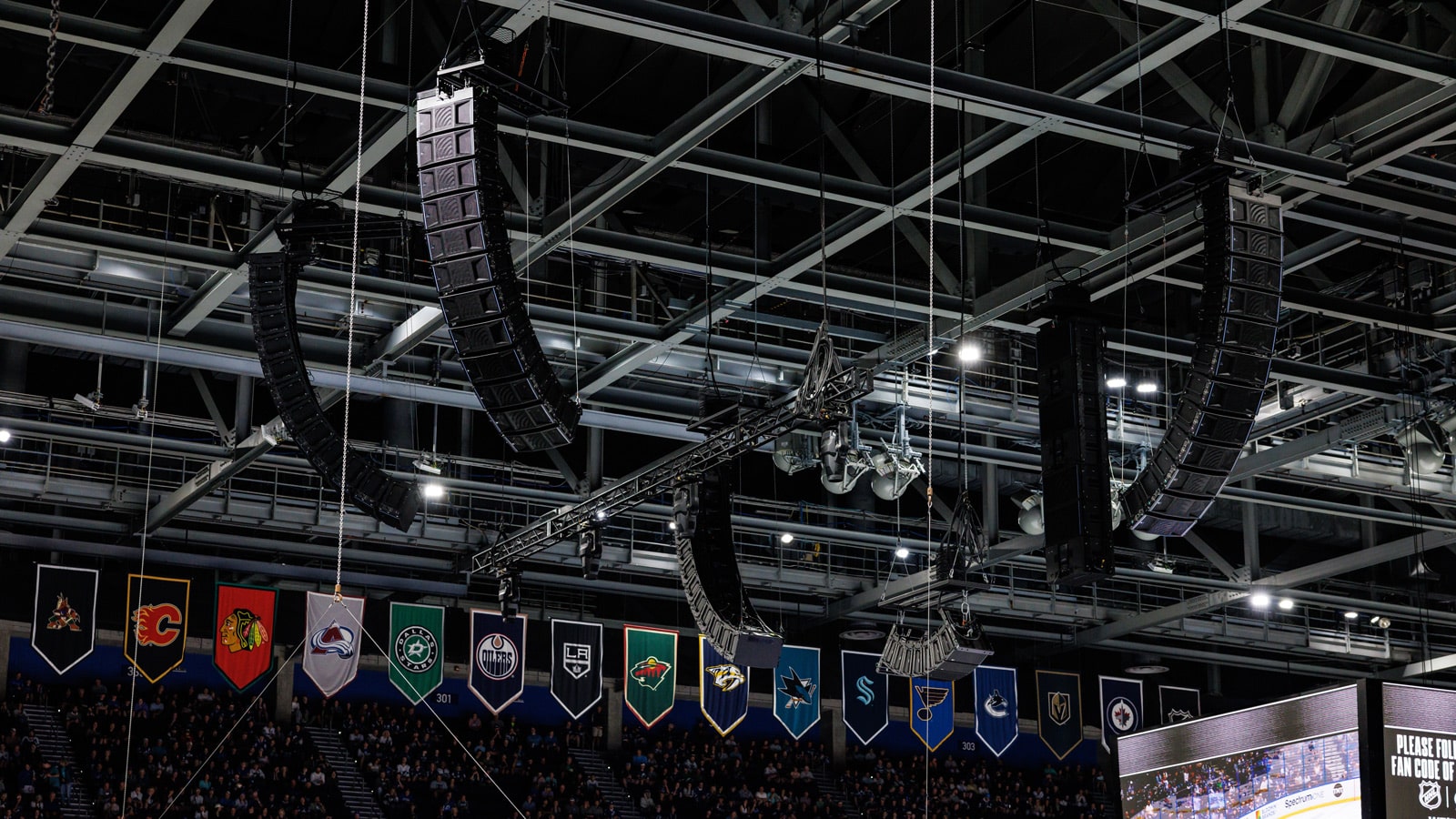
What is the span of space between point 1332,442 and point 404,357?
11.7 m

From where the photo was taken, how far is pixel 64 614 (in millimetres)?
24984

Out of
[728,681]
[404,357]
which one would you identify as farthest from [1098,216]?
[728,681]

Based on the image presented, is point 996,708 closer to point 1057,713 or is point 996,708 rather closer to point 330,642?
point 1057,713

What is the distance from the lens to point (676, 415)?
72.6 ft

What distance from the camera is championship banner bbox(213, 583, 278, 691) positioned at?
86.3 ft

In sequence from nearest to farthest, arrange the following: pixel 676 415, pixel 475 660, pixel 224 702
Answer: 1. pixel 676 415
2. pixel 475 660
3. pixel 224 702

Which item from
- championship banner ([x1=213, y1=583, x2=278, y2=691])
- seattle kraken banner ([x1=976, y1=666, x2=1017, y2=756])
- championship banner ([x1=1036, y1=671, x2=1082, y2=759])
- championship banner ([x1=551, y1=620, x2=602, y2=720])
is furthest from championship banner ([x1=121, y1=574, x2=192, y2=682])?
championship banner ([x1=1036, y1=671, x2=1082, y2=759])

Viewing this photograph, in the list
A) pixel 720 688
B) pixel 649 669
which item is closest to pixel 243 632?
pixel 649 669

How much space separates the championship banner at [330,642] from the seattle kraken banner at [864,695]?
904 cm

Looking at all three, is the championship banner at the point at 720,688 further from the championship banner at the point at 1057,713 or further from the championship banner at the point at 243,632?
the championship banner at the point at 243,632

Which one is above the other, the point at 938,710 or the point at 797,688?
the point at 797,688

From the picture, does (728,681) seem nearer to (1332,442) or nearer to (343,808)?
(343,808)

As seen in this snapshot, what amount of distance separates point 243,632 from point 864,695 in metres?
11.3

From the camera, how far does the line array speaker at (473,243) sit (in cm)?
1099
